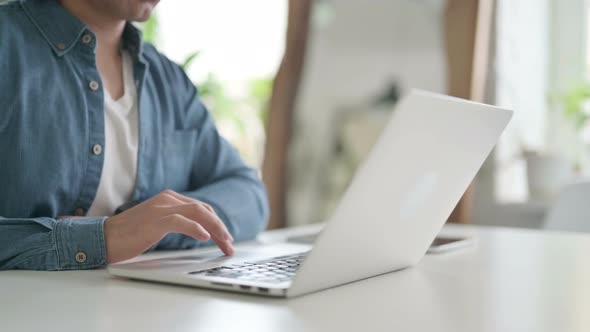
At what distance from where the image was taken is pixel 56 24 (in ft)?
3.89

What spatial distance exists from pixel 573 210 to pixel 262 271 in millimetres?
1217

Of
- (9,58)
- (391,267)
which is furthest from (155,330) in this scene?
(9,58)

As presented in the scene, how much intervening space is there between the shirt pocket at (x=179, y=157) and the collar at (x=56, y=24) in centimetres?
27

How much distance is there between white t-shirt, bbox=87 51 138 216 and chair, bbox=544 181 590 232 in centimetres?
110

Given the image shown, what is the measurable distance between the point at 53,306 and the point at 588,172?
239 centimetres

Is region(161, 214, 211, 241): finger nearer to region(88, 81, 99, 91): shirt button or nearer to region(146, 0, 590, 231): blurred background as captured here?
region(88, 81, 99, 91): shirt button

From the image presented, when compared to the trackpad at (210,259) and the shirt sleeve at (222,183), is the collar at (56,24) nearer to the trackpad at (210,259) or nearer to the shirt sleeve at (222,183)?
the shirt sleeve at (222,183)

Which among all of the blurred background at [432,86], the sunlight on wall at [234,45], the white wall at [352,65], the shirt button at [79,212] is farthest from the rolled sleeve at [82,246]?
the sunlight on wall at [234,45]

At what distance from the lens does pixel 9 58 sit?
1.11 m

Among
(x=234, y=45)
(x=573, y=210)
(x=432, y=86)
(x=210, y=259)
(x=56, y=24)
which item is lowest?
(x=573, y=210)

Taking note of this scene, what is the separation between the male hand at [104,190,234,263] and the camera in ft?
2.95

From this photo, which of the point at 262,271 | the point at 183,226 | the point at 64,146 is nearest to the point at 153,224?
the point at 183,226

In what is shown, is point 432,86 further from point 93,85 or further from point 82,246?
point 82,246

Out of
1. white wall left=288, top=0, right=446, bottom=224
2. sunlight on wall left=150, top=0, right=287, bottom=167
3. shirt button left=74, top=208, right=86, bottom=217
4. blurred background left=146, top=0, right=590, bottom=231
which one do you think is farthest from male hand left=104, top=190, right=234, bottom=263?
sunlight on wall left=150, top=0, right=287, bottom=167
